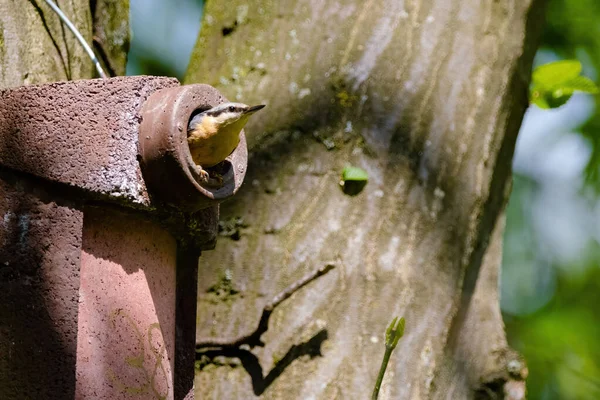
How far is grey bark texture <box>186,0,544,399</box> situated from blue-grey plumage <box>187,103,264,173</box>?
0.45 m

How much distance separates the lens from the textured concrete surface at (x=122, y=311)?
3.54 feet

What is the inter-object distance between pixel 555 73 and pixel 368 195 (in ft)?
2.37

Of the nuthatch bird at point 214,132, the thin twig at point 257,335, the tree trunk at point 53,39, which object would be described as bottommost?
the thin twig at point 257,335

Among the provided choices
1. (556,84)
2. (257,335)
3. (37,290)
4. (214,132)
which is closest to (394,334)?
(257,335)

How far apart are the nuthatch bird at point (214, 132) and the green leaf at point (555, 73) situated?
A: 111 cm

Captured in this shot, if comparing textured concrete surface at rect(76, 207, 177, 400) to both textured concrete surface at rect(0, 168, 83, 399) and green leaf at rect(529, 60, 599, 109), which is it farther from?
green leaf at rect(529, 60, 599, 109)

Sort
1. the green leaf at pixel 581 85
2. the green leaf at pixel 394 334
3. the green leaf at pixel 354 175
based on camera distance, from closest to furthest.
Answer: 1. the green leaf at pixel 394 334
2. the green leaf at pixel 354 175
3. the green leaf at pixel 581 85

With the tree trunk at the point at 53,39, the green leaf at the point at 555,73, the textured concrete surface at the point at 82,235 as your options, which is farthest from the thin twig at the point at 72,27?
the green leaf at the point at 555,73

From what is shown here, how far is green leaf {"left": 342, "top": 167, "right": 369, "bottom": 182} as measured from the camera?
1.63 m

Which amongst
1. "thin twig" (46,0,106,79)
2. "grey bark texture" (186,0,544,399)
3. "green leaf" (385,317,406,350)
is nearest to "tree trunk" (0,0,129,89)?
"thin twig" (46,0,106,79)

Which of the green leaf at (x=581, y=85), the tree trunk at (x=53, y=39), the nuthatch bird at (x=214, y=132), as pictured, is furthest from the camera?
the green leaf at (x=581, y=85)

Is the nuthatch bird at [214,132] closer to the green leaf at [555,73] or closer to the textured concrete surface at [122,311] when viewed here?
the textured concrete surface at [122,311]

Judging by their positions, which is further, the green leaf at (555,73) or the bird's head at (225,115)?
the green leaf at (555,73)

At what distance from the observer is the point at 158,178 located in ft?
3.62
